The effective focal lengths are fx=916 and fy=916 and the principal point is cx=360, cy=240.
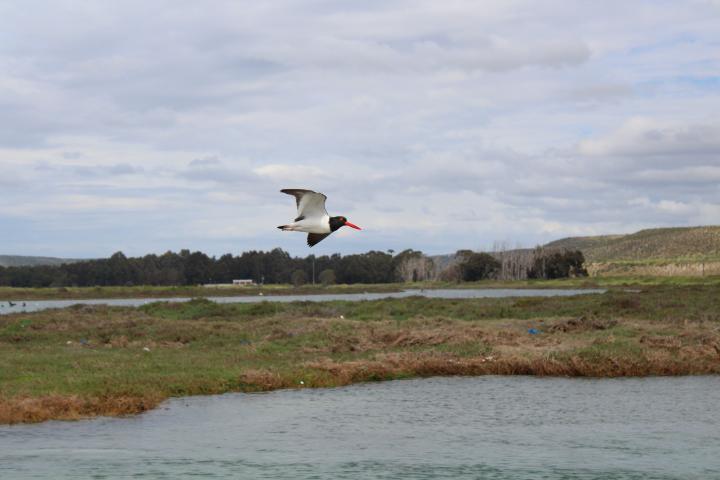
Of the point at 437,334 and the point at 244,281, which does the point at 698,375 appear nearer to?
the point at 437,334

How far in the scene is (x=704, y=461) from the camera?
17.6m

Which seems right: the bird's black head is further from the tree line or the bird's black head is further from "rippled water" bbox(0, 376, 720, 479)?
the tree line

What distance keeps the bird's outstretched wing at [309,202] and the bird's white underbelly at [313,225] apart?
0.59ft

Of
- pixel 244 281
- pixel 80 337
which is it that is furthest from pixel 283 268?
pixel 80 337

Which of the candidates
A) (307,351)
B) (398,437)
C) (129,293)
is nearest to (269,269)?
(129,293)

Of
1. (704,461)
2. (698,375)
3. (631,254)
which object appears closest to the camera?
(704,461)

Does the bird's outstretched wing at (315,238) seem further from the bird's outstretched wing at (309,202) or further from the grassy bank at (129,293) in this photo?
the grassy bank at (129,293)

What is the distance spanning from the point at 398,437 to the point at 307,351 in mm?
11207

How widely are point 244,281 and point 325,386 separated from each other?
438 feet

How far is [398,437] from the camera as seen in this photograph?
1978 centimetres

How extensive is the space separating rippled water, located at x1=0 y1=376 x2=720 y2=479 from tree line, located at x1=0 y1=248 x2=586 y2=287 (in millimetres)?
118702

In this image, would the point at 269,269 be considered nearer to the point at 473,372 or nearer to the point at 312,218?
the point at 473,372

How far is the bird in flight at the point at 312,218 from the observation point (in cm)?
1786

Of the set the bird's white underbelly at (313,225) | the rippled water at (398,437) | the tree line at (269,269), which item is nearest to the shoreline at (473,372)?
the rippled water at (398,437)
